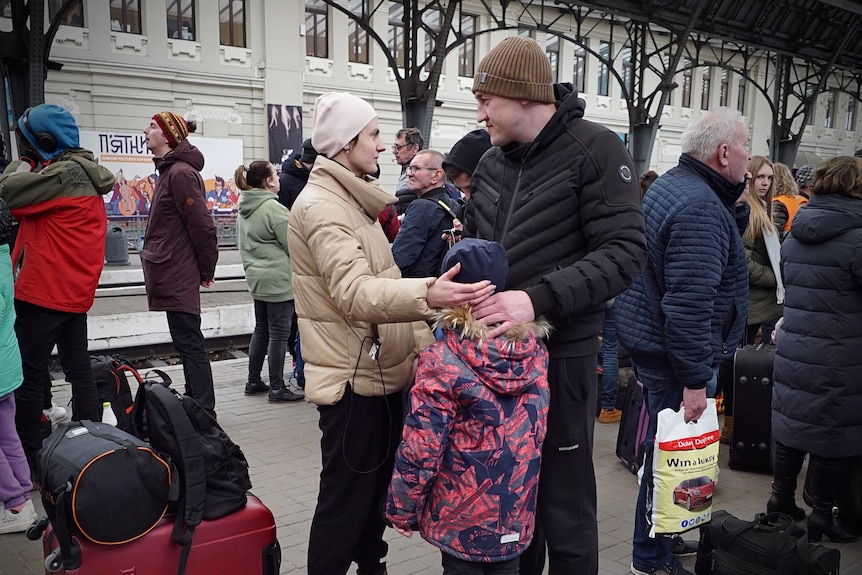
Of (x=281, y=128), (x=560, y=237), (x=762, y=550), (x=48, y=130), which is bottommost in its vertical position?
(x=762, y=550)

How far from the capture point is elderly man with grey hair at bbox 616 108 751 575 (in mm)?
3037

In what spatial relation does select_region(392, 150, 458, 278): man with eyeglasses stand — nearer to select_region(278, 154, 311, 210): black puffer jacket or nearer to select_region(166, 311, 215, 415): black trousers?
select_region(166, 311, 215, 415): black trousers

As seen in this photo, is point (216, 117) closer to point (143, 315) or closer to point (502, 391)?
point (143, 315)

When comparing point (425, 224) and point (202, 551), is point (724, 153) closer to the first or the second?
point (425, 224)

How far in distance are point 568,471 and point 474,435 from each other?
1.43ft

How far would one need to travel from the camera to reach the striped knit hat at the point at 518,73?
7.80 feet

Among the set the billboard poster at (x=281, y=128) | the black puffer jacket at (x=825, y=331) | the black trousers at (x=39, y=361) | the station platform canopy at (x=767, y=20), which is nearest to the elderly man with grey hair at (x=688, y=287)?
the black puffer jacket at (x=825, y=331)

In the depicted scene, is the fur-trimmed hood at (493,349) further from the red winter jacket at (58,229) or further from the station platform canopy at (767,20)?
the station platform canopy at (767,20)

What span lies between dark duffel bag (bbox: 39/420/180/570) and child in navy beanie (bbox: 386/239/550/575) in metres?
0.82

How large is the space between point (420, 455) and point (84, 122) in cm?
2146

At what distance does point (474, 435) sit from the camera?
2291 mm

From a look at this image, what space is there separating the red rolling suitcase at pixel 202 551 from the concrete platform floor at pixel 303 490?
0.77m

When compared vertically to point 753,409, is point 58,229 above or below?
above

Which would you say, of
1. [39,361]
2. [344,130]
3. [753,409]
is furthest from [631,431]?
[39,361]
